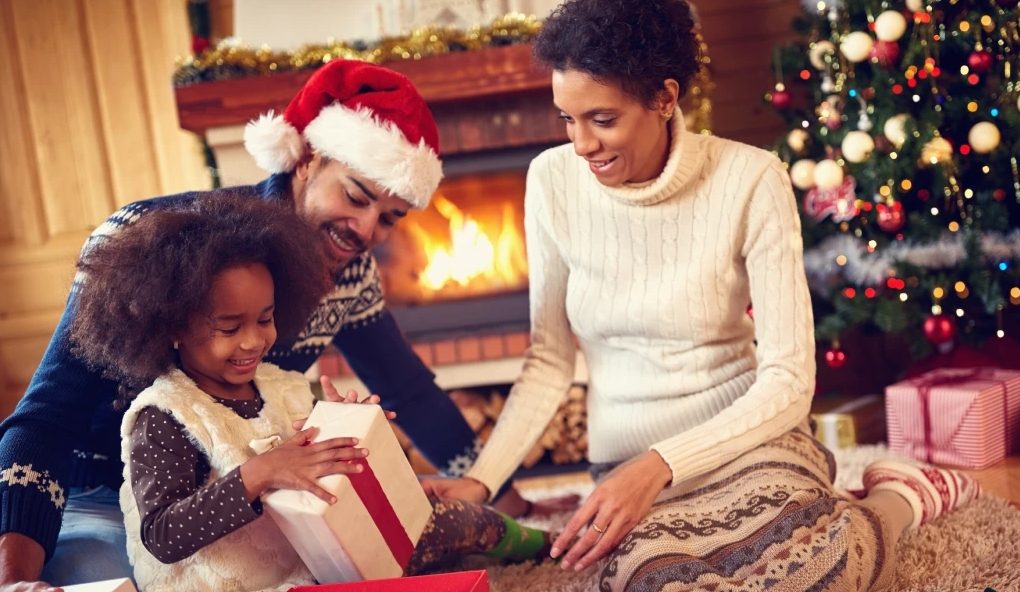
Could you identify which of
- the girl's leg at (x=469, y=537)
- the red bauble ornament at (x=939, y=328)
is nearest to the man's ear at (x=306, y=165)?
the girl's leg at (x=469, y=537)

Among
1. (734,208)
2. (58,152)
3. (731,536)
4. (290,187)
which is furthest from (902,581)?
(58,152)

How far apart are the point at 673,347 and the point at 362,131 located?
2.14 ft

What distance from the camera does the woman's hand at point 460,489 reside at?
1735 millimetres

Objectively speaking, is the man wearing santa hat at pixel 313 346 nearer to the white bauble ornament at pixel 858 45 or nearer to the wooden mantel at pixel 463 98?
the wooden mantel at pixel 463 98

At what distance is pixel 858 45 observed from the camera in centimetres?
271

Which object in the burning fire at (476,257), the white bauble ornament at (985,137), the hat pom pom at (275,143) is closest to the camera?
the hat pom pom at (275,143)

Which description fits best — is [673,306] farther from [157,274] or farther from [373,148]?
[157,274]

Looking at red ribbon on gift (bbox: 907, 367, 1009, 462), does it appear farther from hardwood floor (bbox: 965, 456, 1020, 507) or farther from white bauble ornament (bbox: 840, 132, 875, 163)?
white bauble ornament (bbox: 840, 132, 875, 163)

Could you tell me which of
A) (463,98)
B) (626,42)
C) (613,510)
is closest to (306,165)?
(626,42)

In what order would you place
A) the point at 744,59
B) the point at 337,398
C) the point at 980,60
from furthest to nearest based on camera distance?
the point at 744,59, the point at 980,60, the point at 337,398

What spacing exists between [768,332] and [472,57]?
1494mm

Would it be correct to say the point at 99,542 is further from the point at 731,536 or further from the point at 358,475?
the point at 731,536

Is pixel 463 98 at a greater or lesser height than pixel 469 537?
greater

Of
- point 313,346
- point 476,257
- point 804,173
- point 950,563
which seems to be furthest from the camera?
point 476,257
